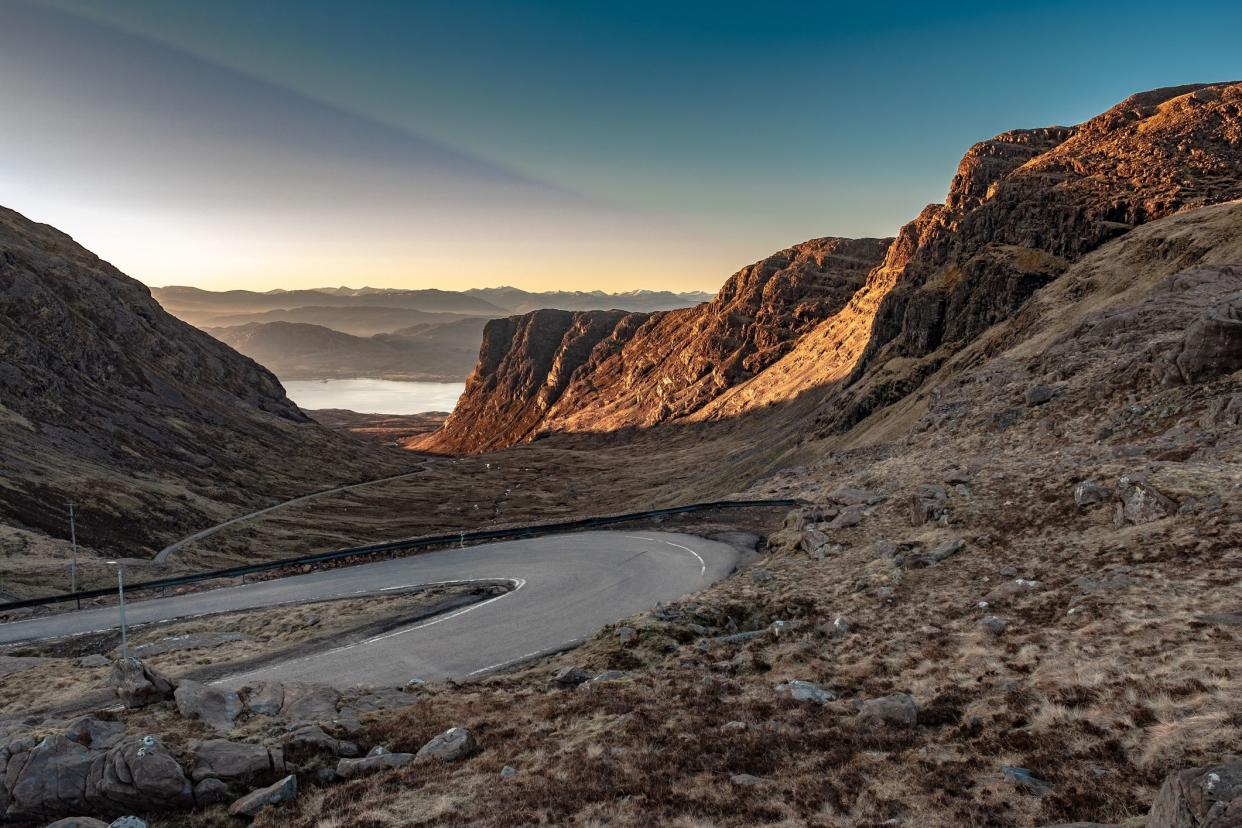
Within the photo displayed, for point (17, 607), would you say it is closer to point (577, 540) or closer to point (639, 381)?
point (577, 540)

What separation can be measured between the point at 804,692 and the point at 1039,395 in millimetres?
28893

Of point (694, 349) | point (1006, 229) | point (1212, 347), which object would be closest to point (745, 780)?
point (1212, 347)

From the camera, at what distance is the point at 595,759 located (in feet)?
36.8

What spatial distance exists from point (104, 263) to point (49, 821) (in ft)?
503

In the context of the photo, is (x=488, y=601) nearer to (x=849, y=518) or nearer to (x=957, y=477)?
(x=849, y=518)

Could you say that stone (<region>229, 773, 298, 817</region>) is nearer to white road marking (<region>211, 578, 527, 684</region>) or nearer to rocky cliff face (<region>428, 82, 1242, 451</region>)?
white road marking (<region>211, 578, 527, 684</region>)

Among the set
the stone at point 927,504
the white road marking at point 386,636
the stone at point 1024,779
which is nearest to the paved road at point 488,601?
the white road marking at point 386,636

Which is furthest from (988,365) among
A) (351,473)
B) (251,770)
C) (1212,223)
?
(351,473)

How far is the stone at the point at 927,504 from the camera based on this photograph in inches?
947

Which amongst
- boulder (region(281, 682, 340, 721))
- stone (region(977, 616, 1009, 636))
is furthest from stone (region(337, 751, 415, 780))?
stone (region(977, 616, 1009, 636))

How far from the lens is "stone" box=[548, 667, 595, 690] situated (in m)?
15.8

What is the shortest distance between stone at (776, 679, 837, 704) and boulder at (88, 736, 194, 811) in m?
10.8

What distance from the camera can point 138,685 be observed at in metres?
13.6

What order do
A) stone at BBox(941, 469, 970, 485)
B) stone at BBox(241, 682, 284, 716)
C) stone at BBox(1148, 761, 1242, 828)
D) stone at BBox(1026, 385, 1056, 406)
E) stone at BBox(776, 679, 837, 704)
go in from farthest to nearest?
stone at BBox(1026, 385, 1056, 406) < stone at BBox(941, 469, 970, 485) < stone at BBox(241, 682, 284, 716) < stone at BBox(776, 679, 837, 704) < stone at BBox(1148, 761, 1242, 828)
